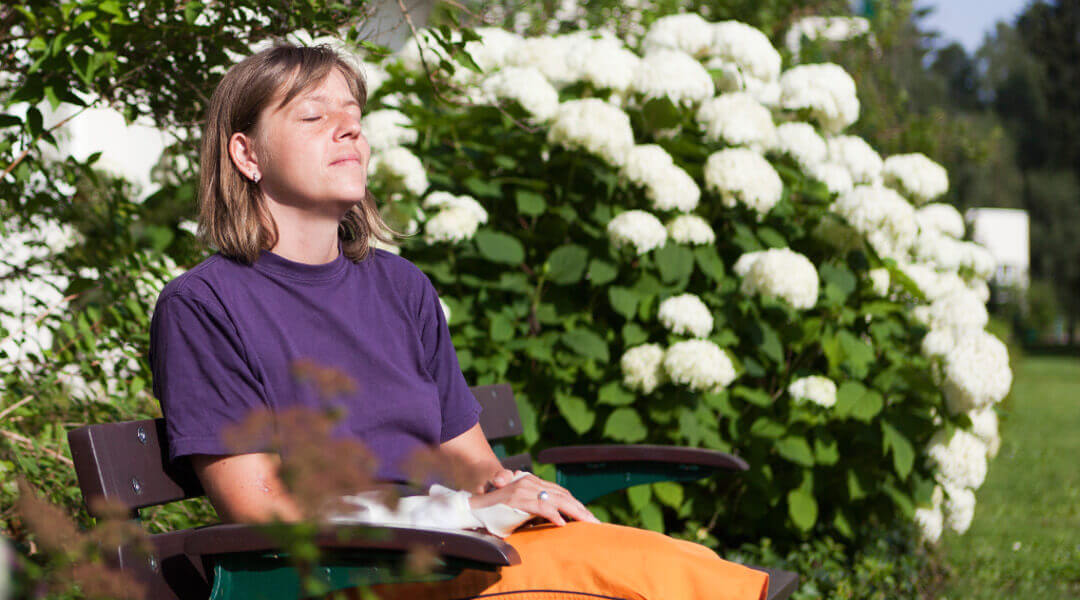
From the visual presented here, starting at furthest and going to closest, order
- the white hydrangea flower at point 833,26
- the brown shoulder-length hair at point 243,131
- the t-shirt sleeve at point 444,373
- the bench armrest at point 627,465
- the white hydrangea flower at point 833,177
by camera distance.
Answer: the white hydrangea flower at point 833,26
the white hydrangea flower at point 833,177
the bench armrest at point 627,465
the t-shirt sleeve at point 444,373
the brown shoulder-length hair at point 243,131

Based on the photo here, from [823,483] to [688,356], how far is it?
2.76 ft

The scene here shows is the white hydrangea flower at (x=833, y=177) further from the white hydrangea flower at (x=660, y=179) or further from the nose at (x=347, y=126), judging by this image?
A: the nose at (x=347, y=126)

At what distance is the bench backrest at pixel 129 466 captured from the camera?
1540 mm

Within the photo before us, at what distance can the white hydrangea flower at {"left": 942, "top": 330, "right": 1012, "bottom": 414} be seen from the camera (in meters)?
3.17

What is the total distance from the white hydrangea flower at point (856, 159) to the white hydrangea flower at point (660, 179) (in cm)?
78

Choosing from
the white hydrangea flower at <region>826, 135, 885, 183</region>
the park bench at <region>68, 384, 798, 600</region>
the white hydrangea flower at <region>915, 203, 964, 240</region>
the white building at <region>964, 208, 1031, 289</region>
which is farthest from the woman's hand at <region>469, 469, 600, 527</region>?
the white building at <region>964, 208, 1031, 289</region>

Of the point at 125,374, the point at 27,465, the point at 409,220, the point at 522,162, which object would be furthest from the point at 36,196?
the point at 522,162

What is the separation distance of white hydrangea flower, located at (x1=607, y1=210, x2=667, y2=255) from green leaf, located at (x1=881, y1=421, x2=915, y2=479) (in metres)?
1.02

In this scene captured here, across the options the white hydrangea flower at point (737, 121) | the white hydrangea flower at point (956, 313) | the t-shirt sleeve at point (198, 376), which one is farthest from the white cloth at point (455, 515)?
the white hydrangea flower at point (956, 313)

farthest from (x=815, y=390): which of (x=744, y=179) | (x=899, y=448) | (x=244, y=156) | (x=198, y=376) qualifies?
(x=198, y=376)

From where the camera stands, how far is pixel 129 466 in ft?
5.28

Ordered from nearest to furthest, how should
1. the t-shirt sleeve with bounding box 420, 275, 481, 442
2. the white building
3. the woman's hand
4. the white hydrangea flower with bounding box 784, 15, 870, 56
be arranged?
1. the woman's hand
2. the t-shirt sleeve with bounding box 420, 275, 481, 442
3. the white hydrangea flower with bounding box 784, 15, 870, 56
4. the white building

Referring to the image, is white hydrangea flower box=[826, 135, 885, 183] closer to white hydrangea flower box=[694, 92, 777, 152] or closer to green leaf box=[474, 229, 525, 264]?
white hydrangea flower box=[694, 92, 777, 152]

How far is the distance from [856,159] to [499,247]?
57.6 inches
